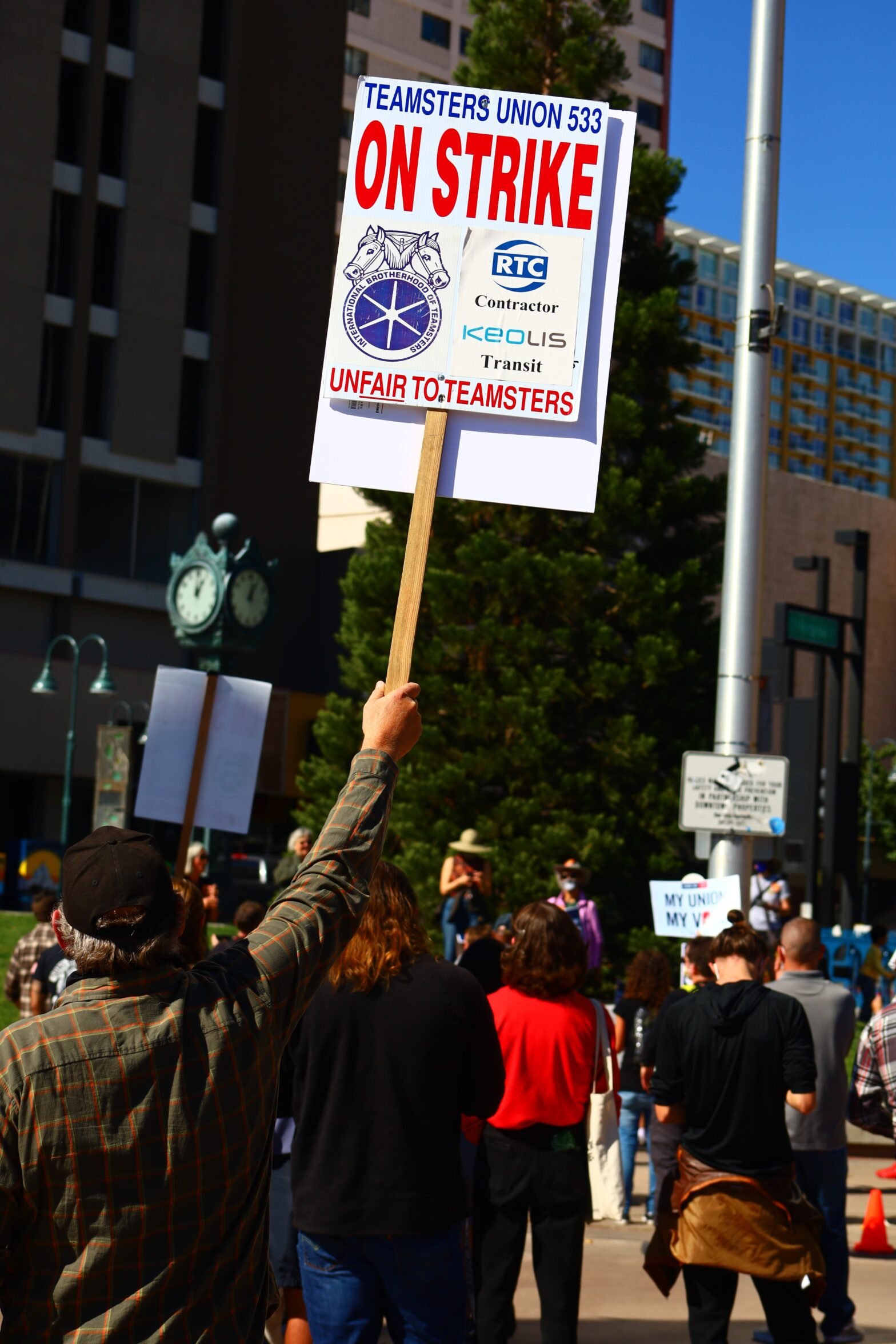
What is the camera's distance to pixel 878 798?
67.6m

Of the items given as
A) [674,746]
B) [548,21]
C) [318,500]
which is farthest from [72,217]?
[674,746]

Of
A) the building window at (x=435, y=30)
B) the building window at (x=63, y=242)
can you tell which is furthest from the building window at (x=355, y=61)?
the building window at (x=63, y=242)

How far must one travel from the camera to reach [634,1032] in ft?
35.0

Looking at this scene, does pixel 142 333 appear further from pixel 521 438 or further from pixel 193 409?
pixel 521 438

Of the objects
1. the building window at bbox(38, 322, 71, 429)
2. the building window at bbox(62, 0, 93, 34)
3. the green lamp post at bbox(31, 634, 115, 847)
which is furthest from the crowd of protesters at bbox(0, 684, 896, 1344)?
the building window at bbox(62, 0, 93, 34)

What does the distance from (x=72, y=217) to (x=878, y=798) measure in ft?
127

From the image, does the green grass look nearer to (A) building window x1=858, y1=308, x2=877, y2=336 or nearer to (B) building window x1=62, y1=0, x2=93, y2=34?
(B) building window x1=62, y1=0, x2=93, y2=34

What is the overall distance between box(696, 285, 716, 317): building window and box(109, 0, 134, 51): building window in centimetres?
8532

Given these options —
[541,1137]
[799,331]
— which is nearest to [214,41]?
[541,1137]

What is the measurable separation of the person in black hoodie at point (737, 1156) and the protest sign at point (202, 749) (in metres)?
2.92

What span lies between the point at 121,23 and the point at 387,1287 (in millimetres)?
45205

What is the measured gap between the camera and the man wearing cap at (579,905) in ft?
50.9

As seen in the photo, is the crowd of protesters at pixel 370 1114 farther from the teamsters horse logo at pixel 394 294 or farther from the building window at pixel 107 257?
the building window at pixel 107 257

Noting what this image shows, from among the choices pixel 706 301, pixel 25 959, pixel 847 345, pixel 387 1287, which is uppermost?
pixel 847 345
